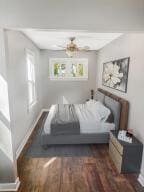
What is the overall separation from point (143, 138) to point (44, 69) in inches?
174

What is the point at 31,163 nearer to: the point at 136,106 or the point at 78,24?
the point at 136,106

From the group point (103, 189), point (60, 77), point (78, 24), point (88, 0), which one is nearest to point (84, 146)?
point (103, 189)

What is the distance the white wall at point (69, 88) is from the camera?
5.72 m

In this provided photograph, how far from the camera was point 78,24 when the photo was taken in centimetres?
172

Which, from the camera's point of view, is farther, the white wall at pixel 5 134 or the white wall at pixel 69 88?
the white wall at pixel 69 88

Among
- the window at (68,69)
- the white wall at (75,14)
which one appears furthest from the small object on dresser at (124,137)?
the window at (68,69)

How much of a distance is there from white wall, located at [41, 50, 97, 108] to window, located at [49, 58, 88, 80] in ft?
0.55

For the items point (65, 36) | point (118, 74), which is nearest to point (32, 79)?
point (65, 36)

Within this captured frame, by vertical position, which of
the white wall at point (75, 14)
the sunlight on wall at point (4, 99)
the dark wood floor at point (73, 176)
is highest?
the white wall at point (75, 14)

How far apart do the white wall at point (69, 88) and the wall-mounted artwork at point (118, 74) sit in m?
1.67

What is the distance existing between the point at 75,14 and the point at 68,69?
4.03 meters

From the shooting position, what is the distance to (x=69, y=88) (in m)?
5.86

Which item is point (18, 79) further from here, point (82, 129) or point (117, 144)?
point (117, 144)

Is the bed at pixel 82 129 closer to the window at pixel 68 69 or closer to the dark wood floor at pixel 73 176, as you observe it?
the dark wood floor at pixel 73 176
